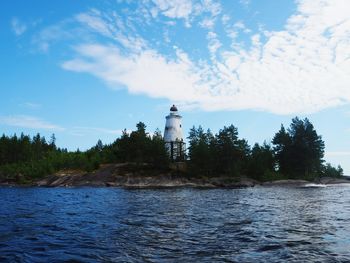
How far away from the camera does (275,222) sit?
27.2m

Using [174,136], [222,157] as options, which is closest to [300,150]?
[222,157]

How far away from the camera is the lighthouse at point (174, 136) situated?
125 metres

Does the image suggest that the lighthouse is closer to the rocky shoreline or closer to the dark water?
the rocky shoreline

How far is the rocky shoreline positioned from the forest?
424 cm

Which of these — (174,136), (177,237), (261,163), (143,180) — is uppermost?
(174,136)

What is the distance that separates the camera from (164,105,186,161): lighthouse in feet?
411

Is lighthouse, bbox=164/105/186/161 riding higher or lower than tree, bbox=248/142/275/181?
higher

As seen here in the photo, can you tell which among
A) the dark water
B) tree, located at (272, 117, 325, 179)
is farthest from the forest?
the dark water

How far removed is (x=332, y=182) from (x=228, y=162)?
116 ft

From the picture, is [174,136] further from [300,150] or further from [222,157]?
[300,150]

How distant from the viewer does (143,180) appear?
103m

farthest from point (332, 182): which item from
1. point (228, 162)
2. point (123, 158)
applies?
point (123, 158)

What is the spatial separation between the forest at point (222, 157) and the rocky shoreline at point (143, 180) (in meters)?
4.24

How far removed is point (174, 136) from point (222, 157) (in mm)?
19511
